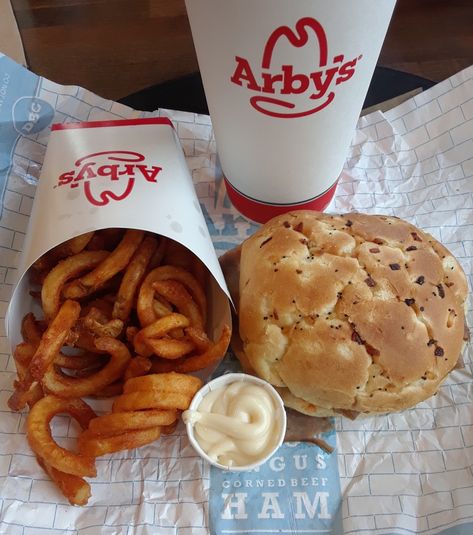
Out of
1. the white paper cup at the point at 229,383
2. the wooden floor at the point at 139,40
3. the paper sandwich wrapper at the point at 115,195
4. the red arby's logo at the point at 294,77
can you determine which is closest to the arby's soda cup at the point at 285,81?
the red arby's logo at the point at 294,77

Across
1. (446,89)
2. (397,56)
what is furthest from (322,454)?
(397,56)

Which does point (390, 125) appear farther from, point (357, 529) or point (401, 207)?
point (357, 529)

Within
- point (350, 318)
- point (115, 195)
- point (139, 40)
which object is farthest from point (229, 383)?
point (139, 40)

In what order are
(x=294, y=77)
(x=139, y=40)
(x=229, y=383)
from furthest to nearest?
(x=139, y=40) < (x=229, y=383) < (x=294, y=77)

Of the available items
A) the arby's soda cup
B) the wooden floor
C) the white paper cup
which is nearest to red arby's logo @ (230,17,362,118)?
the arby's soda cup

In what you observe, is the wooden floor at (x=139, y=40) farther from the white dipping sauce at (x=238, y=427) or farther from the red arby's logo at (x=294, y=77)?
the white dipping sauce at (x=238, y=427)

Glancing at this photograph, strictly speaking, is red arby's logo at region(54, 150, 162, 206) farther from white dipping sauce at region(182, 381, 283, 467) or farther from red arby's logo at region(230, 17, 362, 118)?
white dipping sauce at region(182, 381, 283, 467)

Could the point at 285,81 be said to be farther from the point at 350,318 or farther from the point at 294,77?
the point at 350,318
